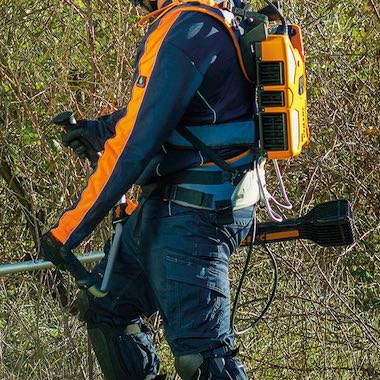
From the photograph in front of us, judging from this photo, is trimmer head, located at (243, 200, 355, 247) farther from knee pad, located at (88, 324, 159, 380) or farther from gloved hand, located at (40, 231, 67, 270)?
gloved hand, located at (40, 231, 67, 270)

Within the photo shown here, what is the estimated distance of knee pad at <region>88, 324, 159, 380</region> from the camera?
4090 mm

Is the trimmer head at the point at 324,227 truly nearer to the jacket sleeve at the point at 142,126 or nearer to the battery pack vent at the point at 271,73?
the battery pack vent at the point at 271,73

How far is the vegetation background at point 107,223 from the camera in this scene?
5297 mm

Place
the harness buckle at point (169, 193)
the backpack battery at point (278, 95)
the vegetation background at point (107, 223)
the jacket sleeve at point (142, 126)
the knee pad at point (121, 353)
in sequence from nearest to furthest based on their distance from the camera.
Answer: the jacket sleeve at point (142, 126) < the backpack battery at point (278, 95) < the harness buckle at point (169, 193) < the knee pad at point (121, 353) < the vegetation background at point (107, 223)

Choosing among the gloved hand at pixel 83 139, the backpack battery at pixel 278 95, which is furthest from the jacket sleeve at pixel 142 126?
the gloved hand at pixel 83 139

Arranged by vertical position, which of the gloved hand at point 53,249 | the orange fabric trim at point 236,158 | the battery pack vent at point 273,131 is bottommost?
the gloved hand at point 53,249

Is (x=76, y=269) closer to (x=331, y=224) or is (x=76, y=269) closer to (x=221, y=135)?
(x=221, y=135)

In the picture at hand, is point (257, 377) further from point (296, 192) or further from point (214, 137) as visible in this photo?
point (214, 137)

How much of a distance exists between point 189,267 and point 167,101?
0.62m

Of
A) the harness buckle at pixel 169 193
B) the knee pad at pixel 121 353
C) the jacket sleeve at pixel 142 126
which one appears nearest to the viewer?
the jacket sleeve at pixel 142 126

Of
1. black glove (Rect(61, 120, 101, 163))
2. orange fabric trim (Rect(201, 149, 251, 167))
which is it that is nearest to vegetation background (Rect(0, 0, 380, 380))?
black glove (Rect(61, 120, 101, 163))

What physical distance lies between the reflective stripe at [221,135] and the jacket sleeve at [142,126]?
0.16m

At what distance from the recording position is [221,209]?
3777 mm

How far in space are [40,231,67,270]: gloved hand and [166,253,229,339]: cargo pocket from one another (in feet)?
1.28
